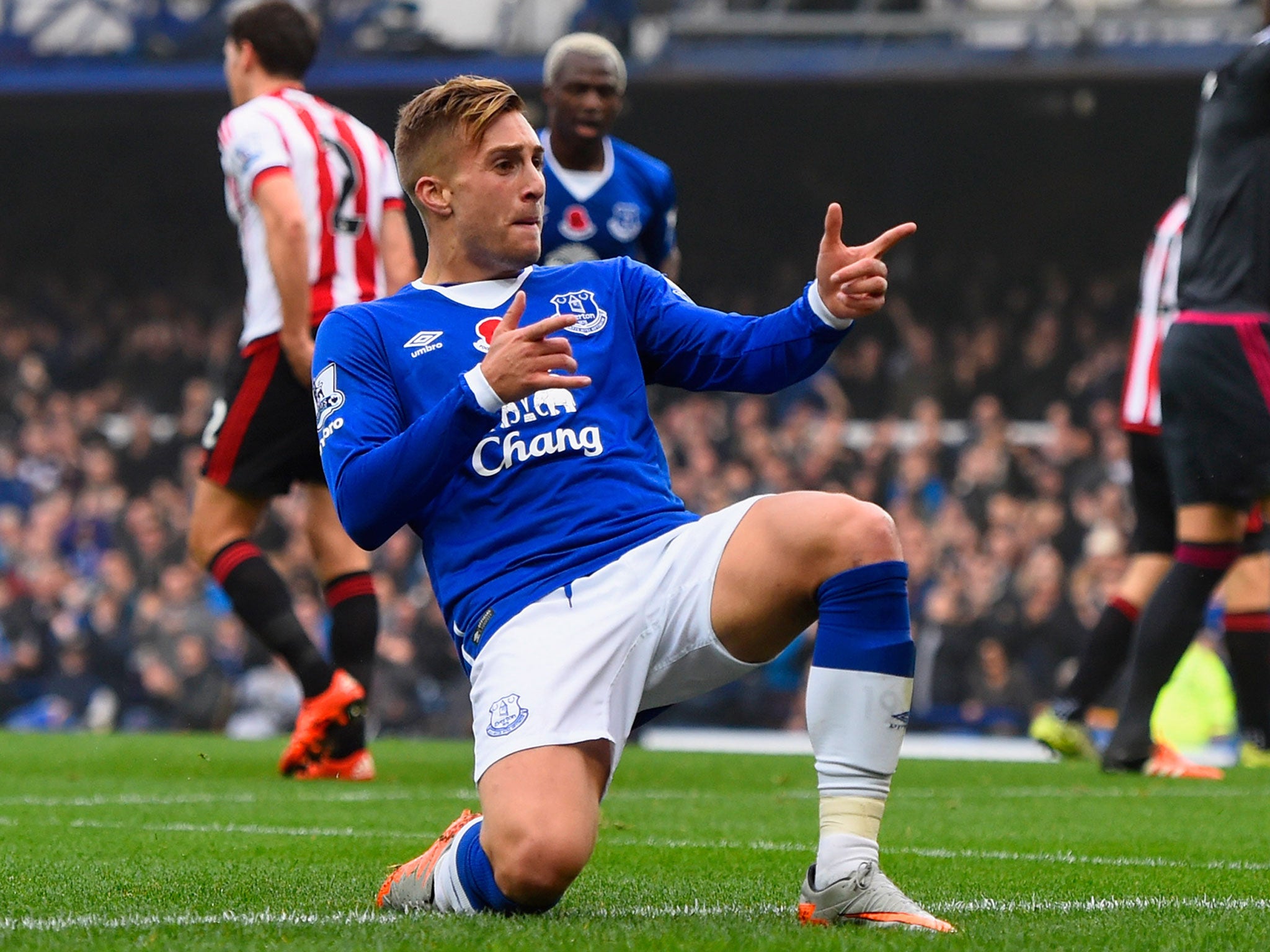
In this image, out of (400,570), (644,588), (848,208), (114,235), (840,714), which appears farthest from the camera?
(114,235)

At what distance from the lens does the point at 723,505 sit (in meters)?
15.2

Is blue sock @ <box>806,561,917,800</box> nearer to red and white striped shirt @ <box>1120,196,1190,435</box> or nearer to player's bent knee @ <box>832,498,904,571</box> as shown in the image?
player's bent knee @ <box>832,498,904,571</box>

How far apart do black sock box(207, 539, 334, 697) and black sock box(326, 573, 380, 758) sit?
6.0 inches

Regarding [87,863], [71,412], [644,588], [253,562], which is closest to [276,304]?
[253,562]

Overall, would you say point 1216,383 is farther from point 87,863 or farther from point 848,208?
point 848,208

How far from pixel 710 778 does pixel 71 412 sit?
1405 cm

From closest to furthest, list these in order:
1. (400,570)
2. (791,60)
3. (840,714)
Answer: (840,714), (400,570), (791,60)

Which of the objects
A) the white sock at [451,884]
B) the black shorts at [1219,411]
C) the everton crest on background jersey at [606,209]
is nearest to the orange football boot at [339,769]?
the everton crest on background jersey at [606,209]

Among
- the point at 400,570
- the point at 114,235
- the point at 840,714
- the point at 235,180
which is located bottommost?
the point at 400,570

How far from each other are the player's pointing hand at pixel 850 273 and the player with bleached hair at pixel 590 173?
154 inches

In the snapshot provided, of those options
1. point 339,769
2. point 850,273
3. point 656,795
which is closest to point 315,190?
point 339,769

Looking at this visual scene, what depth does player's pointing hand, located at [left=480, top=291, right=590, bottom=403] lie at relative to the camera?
311 cm

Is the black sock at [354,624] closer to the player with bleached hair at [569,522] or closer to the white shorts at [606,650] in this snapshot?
the player with bleached hair at [569,522]

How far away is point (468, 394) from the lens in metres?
3.14
